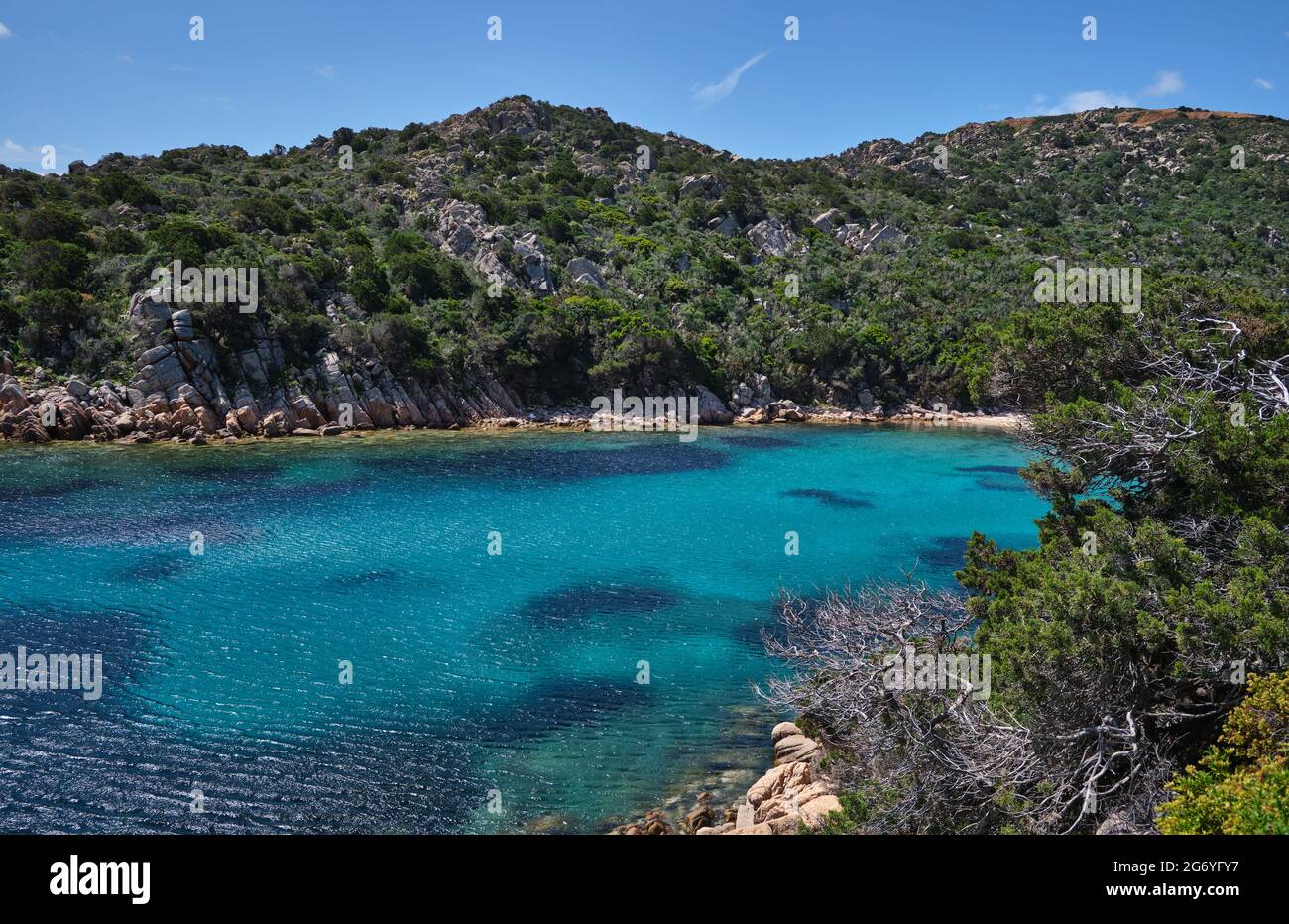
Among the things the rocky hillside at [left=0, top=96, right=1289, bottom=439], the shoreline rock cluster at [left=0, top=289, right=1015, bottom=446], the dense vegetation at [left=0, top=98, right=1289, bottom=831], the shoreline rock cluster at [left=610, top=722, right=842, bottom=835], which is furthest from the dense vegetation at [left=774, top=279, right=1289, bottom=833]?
the shoreline rock cluster at [left=0, top=289, right=1015, bottom=446]

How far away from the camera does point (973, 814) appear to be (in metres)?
8.73

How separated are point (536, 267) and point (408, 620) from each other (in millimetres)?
46088

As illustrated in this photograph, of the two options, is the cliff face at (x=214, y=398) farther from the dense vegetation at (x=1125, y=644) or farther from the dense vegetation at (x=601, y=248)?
the dense vegetation at (x=1125, y=644)

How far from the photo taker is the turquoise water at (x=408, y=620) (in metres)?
12.0

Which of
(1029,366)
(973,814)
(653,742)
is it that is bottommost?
(653,742)

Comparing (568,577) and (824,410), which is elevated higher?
(824,410)

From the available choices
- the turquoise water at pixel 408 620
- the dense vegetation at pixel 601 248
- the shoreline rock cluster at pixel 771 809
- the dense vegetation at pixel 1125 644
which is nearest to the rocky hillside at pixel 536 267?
the dense vegetation at pixel 601 248

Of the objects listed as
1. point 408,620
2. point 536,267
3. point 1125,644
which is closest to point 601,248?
point 536,267

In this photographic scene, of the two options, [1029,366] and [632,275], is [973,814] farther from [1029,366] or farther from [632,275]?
[632,275]

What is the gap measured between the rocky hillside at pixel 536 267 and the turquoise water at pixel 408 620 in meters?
8.08

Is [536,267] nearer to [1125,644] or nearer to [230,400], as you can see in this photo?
[230,400]
